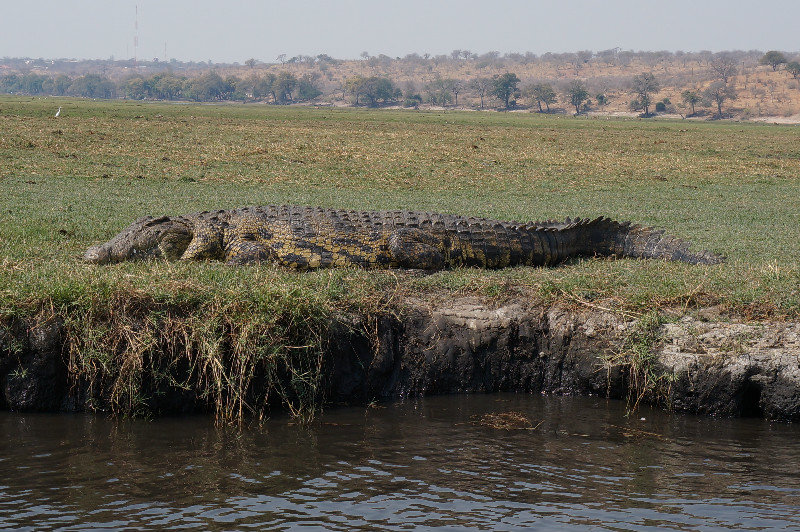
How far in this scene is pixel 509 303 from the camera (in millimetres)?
6809

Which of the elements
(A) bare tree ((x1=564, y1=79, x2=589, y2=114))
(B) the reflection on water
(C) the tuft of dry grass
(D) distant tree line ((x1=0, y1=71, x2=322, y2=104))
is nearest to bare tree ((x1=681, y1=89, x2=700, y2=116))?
(A) bare tree ((x1=564, y1=79, x2=589, y2=114))

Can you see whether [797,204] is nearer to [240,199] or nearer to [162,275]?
[240,199]

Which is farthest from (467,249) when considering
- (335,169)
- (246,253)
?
(335,169)

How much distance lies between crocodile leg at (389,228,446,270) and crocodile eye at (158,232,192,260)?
1.99 meters

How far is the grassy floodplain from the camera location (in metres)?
5.88

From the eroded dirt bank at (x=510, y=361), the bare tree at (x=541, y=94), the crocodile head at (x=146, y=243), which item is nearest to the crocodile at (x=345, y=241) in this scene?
the crocodile head at (x=146, y=243)

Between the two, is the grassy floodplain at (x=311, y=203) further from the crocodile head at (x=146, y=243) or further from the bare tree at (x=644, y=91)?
the bare tree at (x=644, y=91)

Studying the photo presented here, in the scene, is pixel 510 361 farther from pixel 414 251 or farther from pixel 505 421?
pixel 414 251

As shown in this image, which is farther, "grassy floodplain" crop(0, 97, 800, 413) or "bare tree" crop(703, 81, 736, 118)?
"bare tree" crop(703, 81, 736, 118)

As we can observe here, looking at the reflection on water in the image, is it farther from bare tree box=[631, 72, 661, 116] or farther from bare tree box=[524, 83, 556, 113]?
bare tree box=[524, 83, 556, 113]

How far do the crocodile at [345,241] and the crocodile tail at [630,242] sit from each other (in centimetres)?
3

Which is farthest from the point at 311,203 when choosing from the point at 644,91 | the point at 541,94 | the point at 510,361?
the point at 644,91

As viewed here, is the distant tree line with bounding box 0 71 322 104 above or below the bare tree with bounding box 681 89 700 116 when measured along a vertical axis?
above

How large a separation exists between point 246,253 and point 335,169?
11.1 metres
